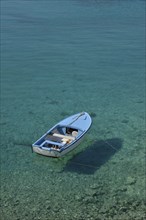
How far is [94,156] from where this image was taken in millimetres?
22859

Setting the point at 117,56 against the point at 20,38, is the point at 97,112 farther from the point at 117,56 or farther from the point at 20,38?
the point at 20,38

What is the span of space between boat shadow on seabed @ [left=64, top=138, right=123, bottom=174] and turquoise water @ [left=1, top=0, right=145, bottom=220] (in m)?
0.05

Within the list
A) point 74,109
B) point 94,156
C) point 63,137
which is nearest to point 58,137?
point 63,137

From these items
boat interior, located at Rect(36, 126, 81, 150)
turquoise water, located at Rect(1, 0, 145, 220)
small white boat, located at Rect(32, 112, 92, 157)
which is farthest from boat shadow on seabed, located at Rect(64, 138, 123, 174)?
boat interior, located at Rect(36, 126, 81, 150)

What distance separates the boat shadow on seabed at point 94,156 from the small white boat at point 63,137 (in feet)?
2.66

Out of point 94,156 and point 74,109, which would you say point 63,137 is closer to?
point 94,156

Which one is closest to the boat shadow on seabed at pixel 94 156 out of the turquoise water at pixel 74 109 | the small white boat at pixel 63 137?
the turquoise water at pixel 74 109

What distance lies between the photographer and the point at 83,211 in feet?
59.6

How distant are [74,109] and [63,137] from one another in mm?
6460

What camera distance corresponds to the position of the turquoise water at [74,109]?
19.1 metres

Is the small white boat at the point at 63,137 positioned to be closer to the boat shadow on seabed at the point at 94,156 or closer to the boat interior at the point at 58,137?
the boat interior at the point at 58,137

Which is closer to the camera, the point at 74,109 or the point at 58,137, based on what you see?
the point at 58,137

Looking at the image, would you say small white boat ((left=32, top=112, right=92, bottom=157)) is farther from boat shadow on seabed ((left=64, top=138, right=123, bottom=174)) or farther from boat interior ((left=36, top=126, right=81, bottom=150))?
boat shadow on seabed ((left=64, top=138, right=123, bottom=174))

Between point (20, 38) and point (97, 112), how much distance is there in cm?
2119
